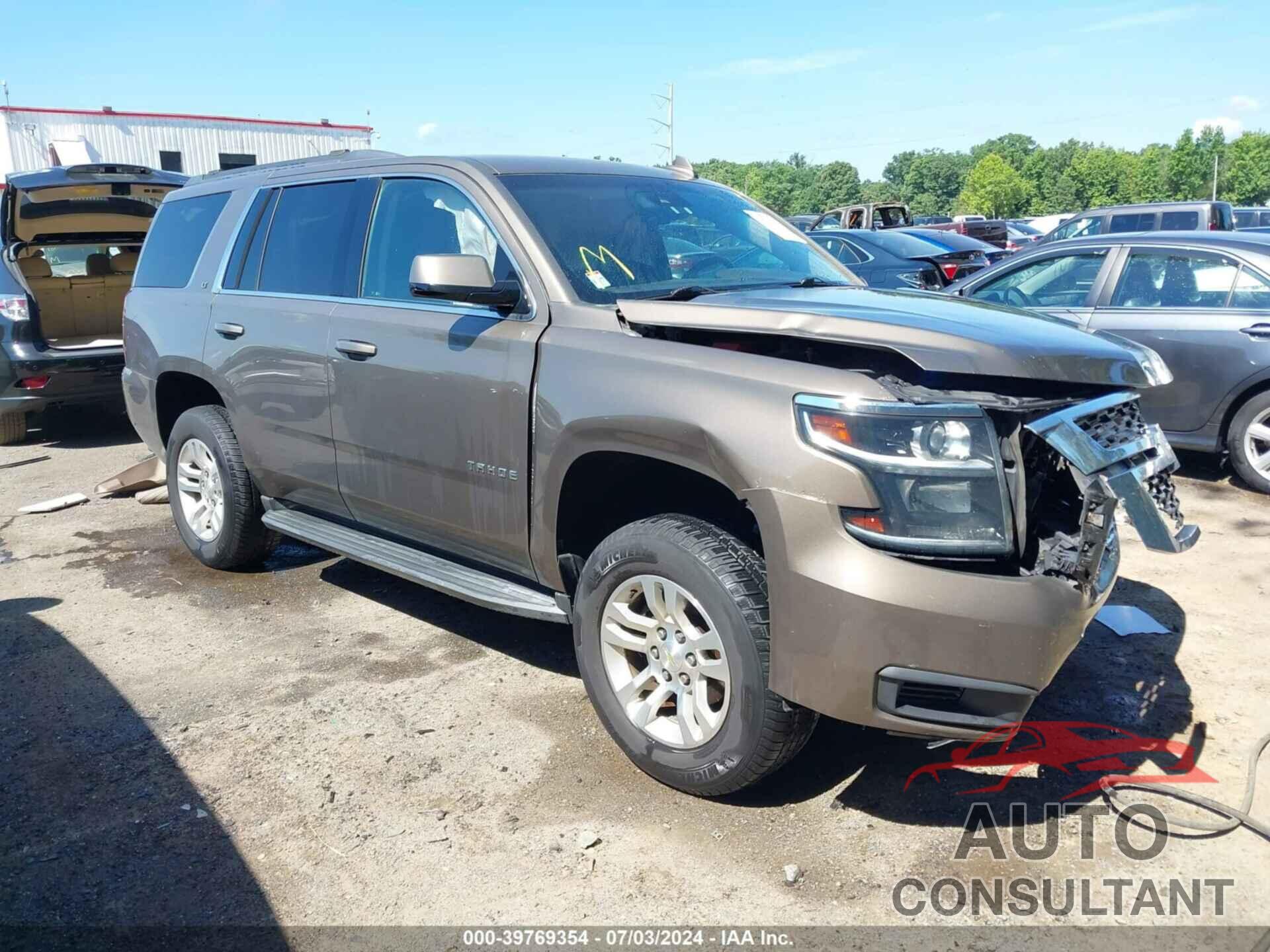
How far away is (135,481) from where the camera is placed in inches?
286

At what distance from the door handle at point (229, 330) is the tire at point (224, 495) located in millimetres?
465

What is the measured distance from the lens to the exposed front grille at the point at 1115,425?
9.80 feet

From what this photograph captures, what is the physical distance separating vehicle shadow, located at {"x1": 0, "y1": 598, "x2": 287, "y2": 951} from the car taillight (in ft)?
17.2

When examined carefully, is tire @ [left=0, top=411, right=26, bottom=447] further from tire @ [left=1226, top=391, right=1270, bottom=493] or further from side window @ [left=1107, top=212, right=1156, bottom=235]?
side window @ [left=1107, top=212, right=1156, bottom=235]

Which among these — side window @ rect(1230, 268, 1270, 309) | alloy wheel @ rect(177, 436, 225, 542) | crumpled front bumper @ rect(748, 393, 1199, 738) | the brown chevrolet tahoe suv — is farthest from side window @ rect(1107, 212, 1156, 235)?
crumpled front bumper @ rect(748, 393, 1199, 738)

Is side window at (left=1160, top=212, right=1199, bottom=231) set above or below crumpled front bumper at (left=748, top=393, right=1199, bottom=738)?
above

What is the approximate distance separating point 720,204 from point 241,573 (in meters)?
3.16

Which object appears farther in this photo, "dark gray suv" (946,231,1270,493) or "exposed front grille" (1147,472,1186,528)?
"dark gray suv" (946,231,1270,493)

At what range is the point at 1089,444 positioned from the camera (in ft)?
9.29

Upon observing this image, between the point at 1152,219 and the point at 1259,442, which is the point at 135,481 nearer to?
the point at 1259,442

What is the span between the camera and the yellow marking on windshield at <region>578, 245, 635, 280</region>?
3766 mm

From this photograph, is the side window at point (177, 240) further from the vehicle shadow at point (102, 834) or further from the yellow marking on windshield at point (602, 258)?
the yellow marking on windshield at point (602, 258)

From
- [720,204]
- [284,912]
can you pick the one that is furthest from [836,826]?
[720,204]

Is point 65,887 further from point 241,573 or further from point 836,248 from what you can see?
point 836,248
